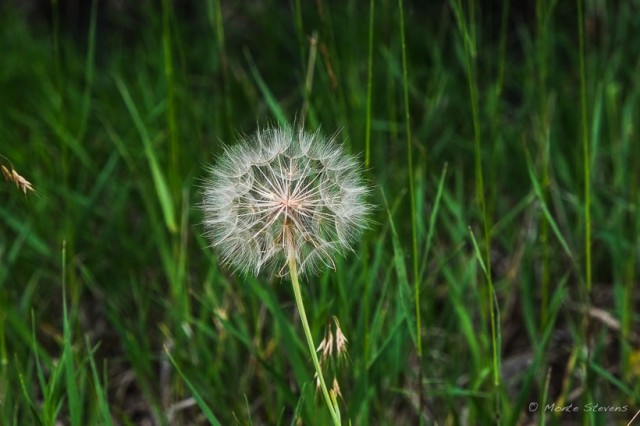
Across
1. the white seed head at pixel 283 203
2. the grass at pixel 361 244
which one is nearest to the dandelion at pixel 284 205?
the white seed head at pixel 283 203

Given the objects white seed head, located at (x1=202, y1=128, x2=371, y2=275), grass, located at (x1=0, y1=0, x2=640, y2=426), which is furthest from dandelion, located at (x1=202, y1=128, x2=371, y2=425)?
grass, located at (x1=0, y1=0, x2=640, y2=426)

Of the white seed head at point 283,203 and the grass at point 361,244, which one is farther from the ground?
the white seed head at point 283,203

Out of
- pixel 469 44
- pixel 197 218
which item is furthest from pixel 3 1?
pixel 469 44

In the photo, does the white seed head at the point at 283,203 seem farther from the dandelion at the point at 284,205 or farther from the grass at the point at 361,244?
the grass at the point at 361,244

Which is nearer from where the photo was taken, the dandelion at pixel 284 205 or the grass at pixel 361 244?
the dandelion at pixel 284 205

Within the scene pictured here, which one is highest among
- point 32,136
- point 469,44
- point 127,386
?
point 469,44

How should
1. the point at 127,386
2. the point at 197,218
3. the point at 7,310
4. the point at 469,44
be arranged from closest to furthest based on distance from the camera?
the point at 469,44, the point at 7,310, the point at 127,386, the point at 197,218

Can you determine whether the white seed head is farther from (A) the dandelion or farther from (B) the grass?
(B) the grass

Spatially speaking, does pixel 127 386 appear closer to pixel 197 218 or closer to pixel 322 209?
pixel 197 218
